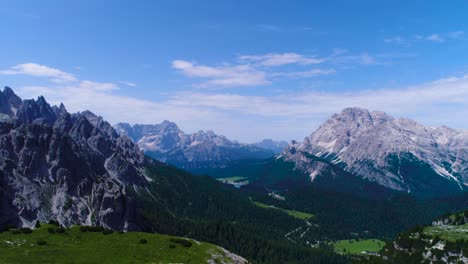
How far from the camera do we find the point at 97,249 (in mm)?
108188

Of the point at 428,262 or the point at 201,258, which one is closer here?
the point at 201,258

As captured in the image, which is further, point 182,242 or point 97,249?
point 182,242

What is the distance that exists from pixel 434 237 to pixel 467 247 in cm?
1949

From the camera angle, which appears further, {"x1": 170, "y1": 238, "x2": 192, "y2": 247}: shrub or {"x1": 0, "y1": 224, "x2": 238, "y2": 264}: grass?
{"x1": 170, "y1": 238, "x2": 192, "y2": 247}: shrub

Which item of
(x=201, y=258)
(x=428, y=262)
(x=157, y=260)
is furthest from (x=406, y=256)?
(x=157, y=260)

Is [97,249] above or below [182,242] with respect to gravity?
above

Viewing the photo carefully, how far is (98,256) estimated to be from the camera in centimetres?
10206

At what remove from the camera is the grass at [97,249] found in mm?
96562

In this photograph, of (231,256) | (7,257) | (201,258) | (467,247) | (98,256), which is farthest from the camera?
(467,247)

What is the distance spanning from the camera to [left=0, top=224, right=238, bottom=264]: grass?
3802 inches

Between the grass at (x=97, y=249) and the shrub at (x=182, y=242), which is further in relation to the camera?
the shrub at (x=182, y=242)

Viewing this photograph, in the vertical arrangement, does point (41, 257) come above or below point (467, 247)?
above

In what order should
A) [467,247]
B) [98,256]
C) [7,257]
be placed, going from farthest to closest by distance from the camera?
[467,247], [98,256], [7,257]

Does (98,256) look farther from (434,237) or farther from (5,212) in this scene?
(434,237)
